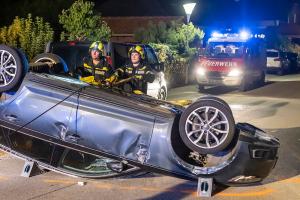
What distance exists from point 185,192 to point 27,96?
86.1 inches

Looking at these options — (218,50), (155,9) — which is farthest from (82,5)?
(155,9)

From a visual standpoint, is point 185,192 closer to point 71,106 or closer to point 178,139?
point 178,139

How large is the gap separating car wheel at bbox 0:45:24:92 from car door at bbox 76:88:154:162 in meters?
0.86

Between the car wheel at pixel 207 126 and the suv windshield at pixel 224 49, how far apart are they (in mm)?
14088

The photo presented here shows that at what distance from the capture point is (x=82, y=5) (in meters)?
19.3

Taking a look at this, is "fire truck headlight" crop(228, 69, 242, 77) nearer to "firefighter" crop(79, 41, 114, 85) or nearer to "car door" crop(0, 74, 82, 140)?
"firefighter" crop(79, 41, 114, 85)

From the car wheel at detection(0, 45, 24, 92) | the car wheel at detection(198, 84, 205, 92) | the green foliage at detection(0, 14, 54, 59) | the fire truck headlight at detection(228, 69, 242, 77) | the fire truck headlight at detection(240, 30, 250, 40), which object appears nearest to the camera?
the car wheel at detection(0, 45, 24, 92)

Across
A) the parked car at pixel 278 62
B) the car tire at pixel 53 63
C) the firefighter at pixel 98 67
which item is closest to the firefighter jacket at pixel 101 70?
the firefighter at pixel 98 67

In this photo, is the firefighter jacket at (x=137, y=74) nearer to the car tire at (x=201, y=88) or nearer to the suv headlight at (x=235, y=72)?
the suv headlight at (x=235, y=72)

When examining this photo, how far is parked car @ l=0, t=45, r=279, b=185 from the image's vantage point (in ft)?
18.6

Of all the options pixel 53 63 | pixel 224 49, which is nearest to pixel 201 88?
pixel 224 49

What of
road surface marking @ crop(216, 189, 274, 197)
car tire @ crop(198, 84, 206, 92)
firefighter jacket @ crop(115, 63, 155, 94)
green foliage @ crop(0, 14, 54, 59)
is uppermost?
green foliage @ crop(0, 14, 54, 59)

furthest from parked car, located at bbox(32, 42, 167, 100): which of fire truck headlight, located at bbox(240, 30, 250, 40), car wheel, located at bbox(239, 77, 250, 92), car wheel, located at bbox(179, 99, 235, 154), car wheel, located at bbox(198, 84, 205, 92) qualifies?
fire truck headlight, located at bbox(240, 30, 250, 40)

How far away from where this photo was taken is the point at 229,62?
63.4 ft
